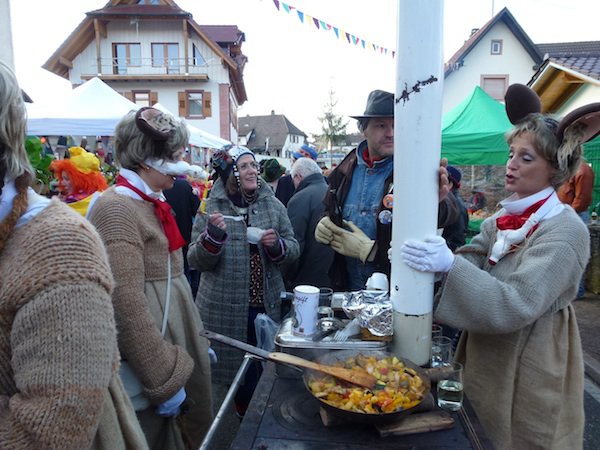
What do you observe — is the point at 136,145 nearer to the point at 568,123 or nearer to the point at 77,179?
the point at 568,123

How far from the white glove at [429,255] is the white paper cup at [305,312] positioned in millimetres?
458

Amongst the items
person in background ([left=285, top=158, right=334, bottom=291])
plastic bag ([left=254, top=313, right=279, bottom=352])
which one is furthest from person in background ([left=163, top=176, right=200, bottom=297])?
plastic bag ([left=254, top=313, right=279, bottom=352])

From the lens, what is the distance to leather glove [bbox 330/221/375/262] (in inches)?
93.7

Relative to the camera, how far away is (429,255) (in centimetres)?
157

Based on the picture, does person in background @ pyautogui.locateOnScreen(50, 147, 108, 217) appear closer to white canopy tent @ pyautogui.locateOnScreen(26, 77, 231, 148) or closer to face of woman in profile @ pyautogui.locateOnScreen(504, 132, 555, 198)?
white canopy tent @ pyautogui.locateOnScreen(26, 77, 231, 148)

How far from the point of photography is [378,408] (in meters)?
1.41

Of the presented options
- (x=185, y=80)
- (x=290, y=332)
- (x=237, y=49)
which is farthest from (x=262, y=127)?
(x=290, y=332)

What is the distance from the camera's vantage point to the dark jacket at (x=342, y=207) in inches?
93.5

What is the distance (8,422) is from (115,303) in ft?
2.44

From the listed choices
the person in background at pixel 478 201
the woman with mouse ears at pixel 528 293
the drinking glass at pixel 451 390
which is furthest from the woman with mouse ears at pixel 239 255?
the person in background at pixel 478 201

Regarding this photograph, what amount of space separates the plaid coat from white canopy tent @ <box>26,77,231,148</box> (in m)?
4.57

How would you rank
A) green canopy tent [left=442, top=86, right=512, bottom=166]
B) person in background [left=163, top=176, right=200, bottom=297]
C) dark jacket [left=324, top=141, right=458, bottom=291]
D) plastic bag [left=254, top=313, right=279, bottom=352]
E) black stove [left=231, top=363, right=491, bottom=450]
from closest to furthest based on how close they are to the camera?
black stove [left=231, top=363, right=491, bottom=450]
dark jacket [left=324, top=141, right=458, bottom=291]
plastic bag [left=254, top=313, right=279, bottom=352]
person in background [left=163, top=176, right=200, bottom=297]
green canopy tent [left=442, top=86, right=512, bottom=166]

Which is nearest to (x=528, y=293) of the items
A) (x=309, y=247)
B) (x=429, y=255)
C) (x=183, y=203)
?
(x=429, y=255)

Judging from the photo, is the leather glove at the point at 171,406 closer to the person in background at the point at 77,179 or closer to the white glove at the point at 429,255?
the white glove at the point at 429,255
